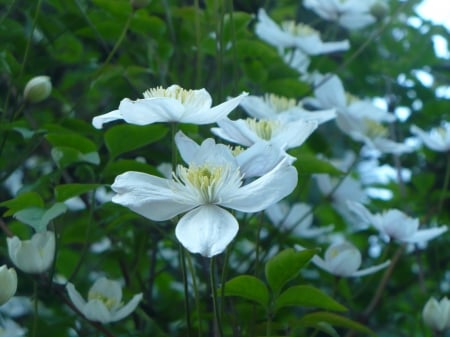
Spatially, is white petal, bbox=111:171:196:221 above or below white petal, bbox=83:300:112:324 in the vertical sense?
above

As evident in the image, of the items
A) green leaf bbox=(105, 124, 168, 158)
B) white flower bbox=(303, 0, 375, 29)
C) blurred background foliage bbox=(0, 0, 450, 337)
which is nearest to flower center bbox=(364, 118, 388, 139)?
blurred background foliage bbox=(0, 0, 450, 337)

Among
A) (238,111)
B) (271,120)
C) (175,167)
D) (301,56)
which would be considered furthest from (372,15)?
(175,167)

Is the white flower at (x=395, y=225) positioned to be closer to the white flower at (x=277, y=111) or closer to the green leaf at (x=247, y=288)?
the white flower at (x=277, y=111)

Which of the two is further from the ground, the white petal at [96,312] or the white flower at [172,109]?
the white flower at [172,109]

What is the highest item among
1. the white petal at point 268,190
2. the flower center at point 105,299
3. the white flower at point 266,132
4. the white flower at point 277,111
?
the white petal at point 268,190

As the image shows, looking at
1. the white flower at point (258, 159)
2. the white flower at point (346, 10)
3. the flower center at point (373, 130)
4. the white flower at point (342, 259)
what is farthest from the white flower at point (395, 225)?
the white flower at point (346, 10)

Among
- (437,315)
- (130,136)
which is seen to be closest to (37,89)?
(130,136)

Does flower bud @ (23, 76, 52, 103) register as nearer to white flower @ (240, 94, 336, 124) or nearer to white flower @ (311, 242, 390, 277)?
white flower @ (240, 94, 336, 124)
